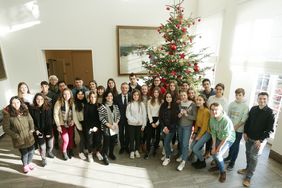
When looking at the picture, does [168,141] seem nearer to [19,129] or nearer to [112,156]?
[112,156]

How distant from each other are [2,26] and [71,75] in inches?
103

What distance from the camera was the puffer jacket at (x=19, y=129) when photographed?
246 cm

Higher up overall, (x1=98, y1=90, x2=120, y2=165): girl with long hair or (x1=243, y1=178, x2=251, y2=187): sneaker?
(x1=98, y1=90, x2=120, y2=165): girl with long hair

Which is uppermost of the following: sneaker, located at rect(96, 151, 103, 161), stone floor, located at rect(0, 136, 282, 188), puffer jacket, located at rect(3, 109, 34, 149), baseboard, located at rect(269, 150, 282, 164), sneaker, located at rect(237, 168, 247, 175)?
puffer jacket, located at rect(3, 109, 34, 149)

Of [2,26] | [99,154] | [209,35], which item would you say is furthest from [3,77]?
[209,35]

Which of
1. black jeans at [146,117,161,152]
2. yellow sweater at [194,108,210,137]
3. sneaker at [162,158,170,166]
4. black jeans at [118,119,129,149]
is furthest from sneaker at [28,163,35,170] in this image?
yellow sweater at [194,108,210,137]

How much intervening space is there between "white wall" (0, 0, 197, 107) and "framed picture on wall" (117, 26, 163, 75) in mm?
155

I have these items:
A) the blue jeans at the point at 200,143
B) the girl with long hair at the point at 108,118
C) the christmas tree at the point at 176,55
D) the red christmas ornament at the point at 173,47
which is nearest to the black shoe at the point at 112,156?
the girl with long hair at the point at 108,118

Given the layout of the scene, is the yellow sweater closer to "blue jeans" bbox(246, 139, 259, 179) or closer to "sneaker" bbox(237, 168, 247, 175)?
"blue jeans" bbox(246, 139, 259, 179)

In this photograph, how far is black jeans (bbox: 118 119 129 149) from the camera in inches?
125

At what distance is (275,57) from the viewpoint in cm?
299

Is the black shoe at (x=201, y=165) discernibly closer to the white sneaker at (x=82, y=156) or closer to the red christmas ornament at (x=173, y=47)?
the white sneaker at (x=82, y=156)

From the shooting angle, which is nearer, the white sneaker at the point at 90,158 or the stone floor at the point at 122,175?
the stone floor at the point at 122,175

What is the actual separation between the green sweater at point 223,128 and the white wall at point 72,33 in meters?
3.54
